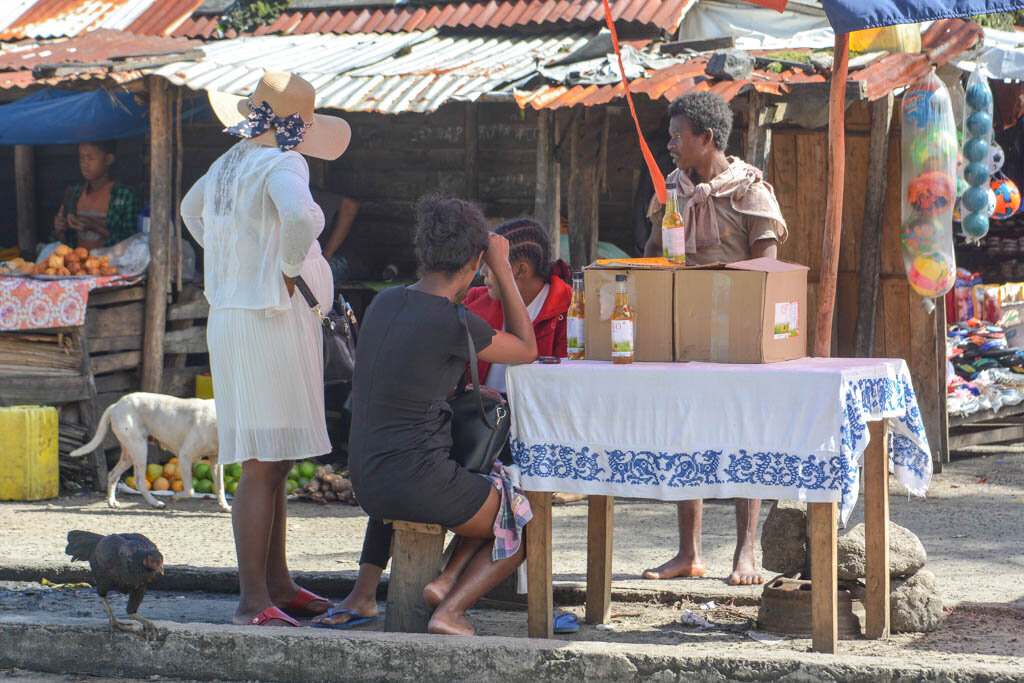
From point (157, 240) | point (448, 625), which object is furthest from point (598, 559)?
point (157, 240)

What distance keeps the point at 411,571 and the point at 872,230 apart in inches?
182

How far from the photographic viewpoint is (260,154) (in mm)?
4625

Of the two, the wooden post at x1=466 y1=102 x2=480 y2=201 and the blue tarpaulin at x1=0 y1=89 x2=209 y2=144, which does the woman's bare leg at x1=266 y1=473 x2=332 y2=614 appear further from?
the wooden post at x1=466 y1=102 x2=480 y2=201

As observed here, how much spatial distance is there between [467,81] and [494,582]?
508 centimetres

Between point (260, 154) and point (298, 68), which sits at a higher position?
point (298, 68)

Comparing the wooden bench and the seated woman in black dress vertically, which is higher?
the seated woman in black dress

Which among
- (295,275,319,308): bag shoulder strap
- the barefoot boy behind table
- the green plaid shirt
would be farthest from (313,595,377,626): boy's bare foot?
the green plaid shirt

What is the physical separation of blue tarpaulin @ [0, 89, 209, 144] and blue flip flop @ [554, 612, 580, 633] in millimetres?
6344

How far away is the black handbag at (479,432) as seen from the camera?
421 cm

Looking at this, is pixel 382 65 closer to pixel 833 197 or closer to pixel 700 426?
pixel 833 197

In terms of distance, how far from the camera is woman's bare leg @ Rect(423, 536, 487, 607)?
167 inches

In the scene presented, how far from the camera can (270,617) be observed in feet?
14.7

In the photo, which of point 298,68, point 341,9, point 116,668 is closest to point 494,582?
point 116,668

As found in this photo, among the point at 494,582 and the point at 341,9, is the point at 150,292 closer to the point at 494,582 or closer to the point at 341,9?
the point at 341,9
